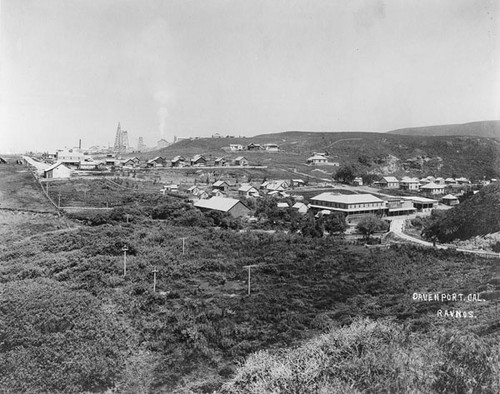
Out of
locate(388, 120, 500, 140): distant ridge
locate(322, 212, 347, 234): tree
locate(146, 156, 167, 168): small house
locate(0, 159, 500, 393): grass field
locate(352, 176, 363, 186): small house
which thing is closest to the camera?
locate(0, 159, 500, 393): grass field

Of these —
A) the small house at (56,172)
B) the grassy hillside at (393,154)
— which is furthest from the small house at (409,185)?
the small house at (56,172)

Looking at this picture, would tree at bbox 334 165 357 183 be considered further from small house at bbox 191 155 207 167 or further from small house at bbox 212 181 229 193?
small house at bbox 191 155 207 167

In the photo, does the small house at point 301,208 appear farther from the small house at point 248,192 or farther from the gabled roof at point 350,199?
the small house at point 248,192

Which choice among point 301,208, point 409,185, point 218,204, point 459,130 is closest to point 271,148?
point 409,185

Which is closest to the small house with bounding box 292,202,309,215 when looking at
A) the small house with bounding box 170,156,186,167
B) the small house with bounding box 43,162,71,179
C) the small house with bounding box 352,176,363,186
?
the small house with bounding box 352,176,363,186

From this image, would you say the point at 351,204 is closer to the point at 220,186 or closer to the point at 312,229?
the point at 312,229

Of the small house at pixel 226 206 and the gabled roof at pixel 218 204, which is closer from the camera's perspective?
the small house at pixel 226 206

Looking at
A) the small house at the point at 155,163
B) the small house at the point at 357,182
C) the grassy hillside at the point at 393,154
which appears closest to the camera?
the small house at the point at 357,182
